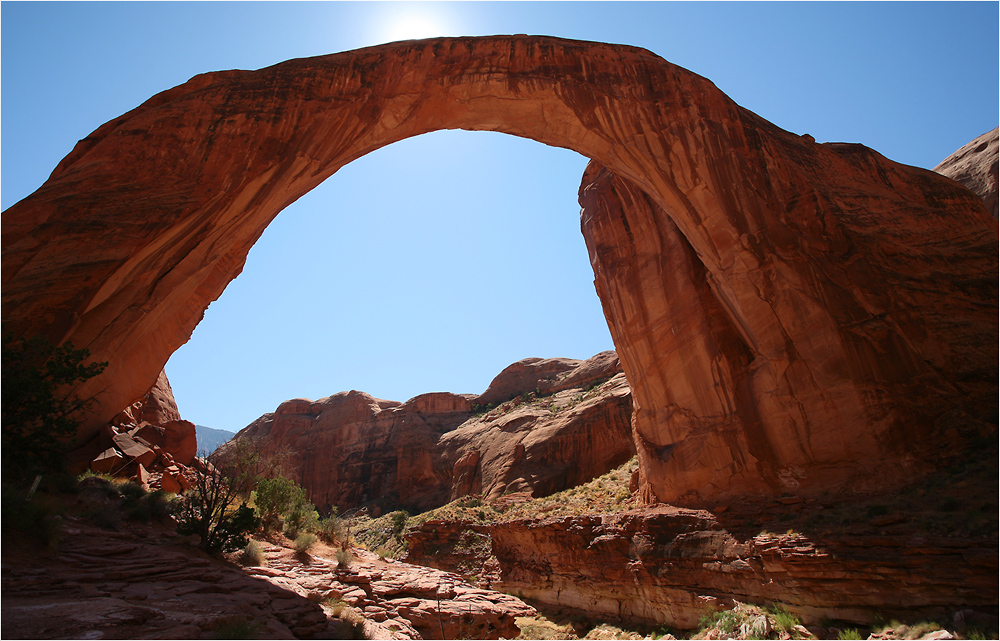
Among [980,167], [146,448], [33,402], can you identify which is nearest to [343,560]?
[146,448]

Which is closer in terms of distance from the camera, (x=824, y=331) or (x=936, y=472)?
(x=936, y=472)

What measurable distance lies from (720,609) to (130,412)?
18531mm

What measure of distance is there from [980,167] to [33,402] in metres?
39.8

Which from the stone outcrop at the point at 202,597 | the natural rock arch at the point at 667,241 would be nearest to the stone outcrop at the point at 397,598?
the stone outcrop at the point at 202,597

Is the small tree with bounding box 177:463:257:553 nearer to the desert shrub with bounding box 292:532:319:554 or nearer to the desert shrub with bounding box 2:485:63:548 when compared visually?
the desert shrub with bounding box 292:532:319:554

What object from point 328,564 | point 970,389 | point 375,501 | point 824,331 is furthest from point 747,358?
point 375,501

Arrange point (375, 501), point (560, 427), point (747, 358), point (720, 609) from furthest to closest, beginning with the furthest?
1. point (375, 501)
2. point (560, 427)
3. point (747, 358)
4. point (720, 609)

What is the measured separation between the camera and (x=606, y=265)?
20.0 m

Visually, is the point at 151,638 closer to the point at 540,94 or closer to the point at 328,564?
the point at 328,564

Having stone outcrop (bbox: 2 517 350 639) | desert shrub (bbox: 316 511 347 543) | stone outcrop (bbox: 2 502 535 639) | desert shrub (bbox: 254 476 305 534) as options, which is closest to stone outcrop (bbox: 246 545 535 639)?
stone outcrop (bbox: 2 502 535 639)

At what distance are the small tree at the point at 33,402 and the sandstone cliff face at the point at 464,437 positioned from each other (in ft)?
71.9

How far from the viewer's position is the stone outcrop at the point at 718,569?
27.9 feet

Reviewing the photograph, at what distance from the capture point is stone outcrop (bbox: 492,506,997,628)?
27.9ft

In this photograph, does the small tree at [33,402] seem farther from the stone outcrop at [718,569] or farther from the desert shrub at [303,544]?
the stone outcrop at [718,569]
